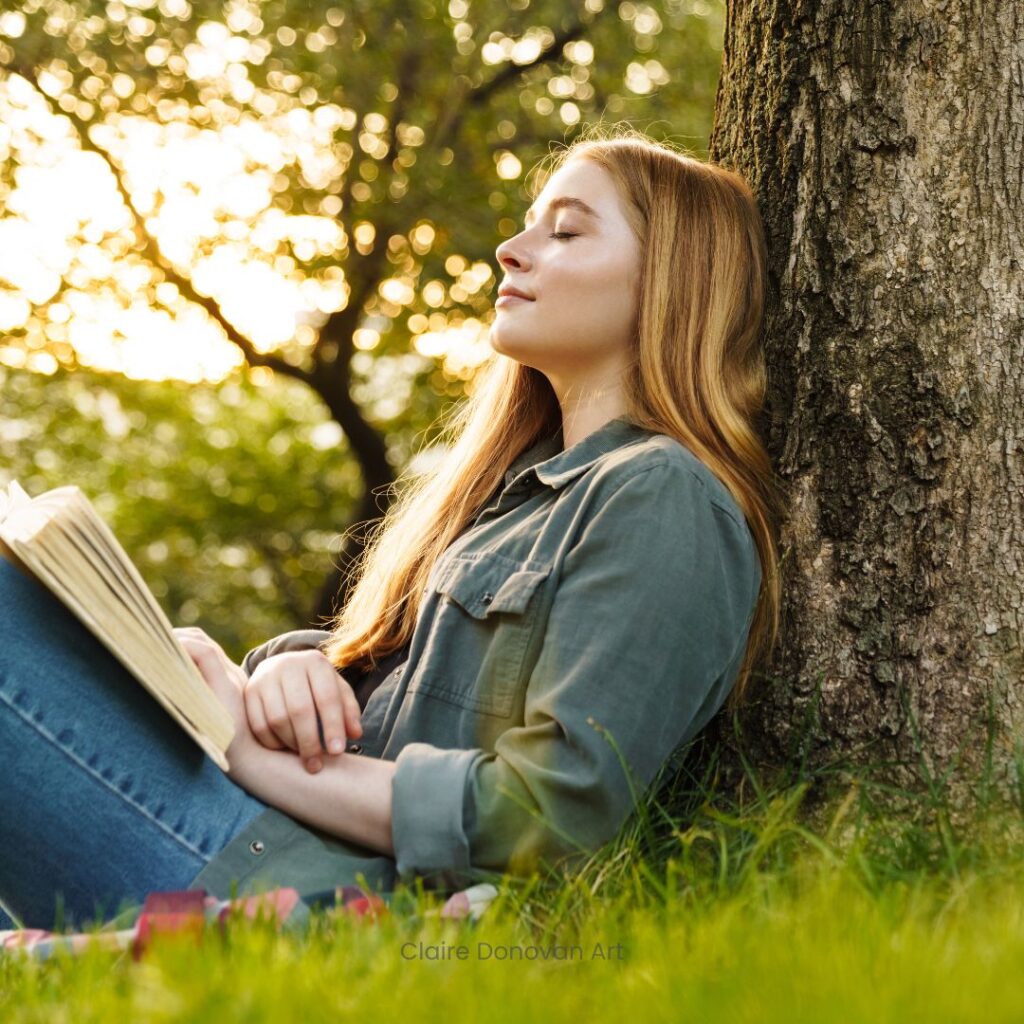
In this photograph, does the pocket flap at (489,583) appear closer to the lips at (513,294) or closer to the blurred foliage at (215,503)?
the lips at (513,294)

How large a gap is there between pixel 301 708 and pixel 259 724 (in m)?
0.08

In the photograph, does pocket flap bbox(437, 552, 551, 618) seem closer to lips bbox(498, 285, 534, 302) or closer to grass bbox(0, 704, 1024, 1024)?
grass bbox(0, 704, 1024, 1024)

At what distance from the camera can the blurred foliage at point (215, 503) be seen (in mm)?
15562

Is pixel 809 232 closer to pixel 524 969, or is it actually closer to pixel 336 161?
pixel 524 969

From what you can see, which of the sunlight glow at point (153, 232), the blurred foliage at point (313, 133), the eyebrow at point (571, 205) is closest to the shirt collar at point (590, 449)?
the eyebrow at point (571, 205)

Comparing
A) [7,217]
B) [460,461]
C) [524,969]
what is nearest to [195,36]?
[7,217]

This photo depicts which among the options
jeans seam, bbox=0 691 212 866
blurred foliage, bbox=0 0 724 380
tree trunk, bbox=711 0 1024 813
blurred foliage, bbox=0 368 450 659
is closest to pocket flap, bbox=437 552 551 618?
tree trunk, bbox=711 0 1024 813

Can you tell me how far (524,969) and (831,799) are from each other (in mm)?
950

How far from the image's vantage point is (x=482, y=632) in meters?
2.42

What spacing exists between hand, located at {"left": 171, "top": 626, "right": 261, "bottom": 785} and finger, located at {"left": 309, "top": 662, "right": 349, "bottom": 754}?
0.13m

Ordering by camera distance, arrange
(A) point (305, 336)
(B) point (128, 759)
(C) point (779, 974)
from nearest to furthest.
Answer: (C) point (779, 974) < (B) point (128, 759) < (A) point (305, 336)

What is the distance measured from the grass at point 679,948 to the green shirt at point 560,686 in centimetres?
11

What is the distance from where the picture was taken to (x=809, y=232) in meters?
2.64

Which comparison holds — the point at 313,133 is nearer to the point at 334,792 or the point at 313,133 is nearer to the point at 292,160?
the point at 292,160
